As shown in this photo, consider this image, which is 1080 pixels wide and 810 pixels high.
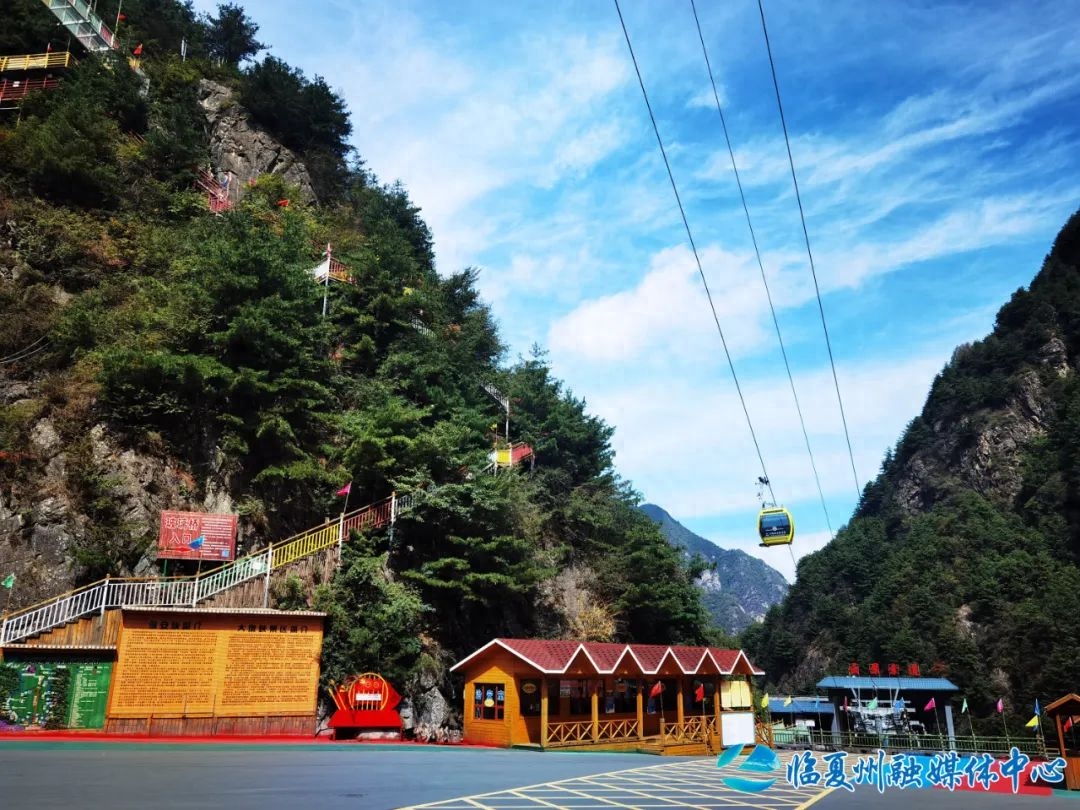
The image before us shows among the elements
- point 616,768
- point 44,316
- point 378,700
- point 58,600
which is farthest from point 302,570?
point 44,316

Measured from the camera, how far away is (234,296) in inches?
961

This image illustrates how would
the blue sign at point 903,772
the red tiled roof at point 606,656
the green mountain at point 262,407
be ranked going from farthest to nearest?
the red tiled roof at point 606,656, the green mountain at point 262,407, the blue sign at point 903,772

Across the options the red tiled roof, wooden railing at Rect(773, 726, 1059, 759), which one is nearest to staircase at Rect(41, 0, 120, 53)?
the red tiled roof

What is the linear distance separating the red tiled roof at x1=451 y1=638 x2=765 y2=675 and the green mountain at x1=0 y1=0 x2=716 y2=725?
2834 millimetres

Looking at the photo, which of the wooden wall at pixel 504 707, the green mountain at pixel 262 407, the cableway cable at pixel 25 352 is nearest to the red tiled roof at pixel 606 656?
the wooden wall at pixel 504 707

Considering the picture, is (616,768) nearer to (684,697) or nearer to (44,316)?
(684,697)

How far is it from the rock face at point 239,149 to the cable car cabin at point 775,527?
32075mm

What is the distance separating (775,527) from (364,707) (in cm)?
1479

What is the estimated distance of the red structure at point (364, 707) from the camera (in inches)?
747

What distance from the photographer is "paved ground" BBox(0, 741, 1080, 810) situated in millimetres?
8875

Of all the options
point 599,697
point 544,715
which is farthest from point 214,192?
point 599,697

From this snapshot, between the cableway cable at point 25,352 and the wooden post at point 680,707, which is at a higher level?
the cableway cable at point 25,352

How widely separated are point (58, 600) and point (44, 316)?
1151 centimetres

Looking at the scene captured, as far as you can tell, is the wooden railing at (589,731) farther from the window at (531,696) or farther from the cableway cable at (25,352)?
the cableway cable at (25,352)
